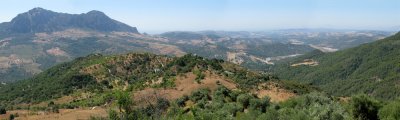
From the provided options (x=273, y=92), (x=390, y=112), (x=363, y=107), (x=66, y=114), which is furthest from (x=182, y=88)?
(x=390, y=112)

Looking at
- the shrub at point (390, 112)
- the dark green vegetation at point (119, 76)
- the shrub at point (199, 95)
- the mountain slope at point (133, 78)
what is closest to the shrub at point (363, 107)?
the shrub at point (390, 112)

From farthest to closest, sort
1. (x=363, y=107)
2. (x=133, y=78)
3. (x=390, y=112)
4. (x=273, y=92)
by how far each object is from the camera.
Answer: (x=133, y=78) → (x=273, y=92) → (x=363, y=107) → (x=390, y=112)

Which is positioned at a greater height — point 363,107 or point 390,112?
point 390,112

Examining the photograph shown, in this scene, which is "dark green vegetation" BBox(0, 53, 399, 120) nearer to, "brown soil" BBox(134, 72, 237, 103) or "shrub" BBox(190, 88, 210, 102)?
"shrub" BBox(190, 88, 210, 102)

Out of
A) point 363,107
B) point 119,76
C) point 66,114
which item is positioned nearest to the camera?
A: point 363,107

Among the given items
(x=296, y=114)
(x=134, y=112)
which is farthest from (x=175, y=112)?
(x=296, y=114)

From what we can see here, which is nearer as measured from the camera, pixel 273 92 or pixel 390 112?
pixel 390 112

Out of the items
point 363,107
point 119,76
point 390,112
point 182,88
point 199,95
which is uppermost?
point 390,112

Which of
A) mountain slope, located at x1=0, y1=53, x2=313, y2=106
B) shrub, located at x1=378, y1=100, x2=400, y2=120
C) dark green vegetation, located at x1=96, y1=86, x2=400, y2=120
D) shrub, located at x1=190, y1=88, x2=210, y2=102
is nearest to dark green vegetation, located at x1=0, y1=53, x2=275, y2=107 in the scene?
mountain slope, located at x1=0, y1=53, x2=313, y2=106

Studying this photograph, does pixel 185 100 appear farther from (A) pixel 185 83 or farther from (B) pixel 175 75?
(B) pixel 175 75

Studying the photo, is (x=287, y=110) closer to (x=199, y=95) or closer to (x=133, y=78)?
(x=199, y=95)

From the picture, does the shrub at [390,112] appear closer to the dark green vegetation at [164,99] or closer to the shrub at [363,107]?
the dark green vegetation at [164,99]
